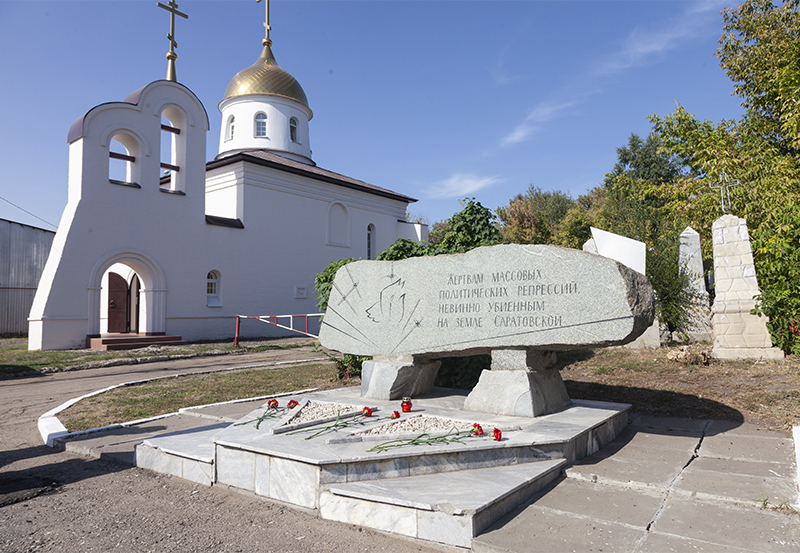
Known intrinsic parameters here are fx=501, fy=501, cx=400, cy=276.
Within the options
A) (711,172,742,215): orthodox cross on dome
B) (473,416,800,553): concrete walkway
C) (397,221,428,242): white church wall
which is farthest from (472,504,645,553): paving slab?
(397,221,428,242): white church wall

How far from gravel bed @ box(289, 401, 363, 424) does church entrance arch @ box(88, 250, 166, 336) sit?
1340 cm

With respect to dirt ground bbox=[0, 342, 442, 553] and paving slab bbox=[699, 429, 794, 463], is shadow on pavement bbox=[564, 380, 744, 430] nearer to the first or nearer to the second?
paving slab bbox=[699, 429, 794, 463]

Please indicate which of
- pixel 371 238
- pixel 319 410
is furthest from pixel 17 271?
pixel 319 410

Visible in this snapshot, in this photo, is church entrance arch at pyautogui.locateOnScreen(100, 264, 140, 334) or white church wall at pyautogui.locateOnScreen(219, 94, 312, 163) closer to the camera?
church entrance arch at pyautogui.locateOnScreen(100, 264, 140, 334)

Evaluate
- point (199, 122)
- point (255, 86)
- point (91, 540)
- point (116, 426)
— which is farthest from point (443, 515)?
point (255, 86)

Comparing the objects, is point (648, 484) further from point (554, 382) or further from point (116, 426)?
point (116, 426)

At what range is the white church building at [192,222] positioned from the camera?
15.6 meters

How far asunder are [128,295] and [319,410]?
658 inches

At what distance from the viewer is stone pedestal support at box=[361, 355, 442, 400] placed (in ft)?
19.1

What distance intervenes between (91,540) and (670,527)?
3.53 m

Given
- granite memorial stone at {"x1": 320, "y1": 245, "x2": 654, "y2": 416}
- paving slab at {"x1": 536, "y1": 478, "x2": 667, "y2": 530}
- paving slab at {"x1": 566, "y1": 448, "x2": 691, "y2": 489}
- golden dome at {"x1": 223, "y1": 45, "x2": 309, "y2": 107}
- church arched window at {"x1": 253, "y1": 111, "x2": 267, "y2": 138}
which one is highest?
golden dome at {"x1": 223, "y1": 45, "x2": 309, "y2": 107}

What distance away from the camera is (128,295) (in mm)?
19047

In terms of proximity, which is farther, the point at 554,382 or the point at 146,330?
the point at 146,330

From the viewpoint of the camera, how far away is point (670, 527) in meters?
2.99
